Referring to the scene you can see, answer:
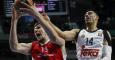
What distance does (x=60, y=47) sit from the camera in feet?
19.3

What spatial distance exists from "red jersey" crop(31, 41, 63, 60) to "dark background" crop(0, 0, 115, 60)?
13.1ft

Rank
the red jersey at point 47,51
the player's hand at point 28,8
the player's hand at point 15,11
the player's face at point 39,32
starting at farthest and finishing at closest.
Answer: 1. the player's face at point 39,32
2. the red jersey at point 47,51
3. the player's hand at point 15,11
4. the player's hand at point 28,8

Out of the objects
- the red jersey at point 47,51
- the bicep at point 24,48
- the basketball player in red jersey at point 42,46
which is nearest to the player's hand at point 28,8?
the basketball player in red jersey at point 42,46

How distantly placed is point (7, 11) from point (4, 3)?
0.71ft

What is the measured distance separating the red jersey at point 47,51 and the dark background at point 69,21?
4008mm

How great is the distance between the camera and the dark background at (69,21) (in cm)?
1021

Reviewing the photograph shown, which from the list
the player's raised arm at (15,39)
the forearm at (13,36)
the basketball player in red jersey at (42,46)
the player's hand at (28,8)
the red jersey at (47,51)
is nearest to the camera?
the player's hand at (28,8)

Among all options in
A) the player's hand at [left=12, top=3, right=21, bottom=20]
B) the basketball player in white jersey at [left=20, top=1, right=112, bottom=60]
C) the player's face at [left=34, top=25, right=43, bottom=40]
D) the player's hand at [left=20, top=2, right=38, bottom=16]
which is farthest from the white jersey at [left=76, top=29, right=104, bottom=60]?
the player's hand at [left=20, top=2, right=38, bottom=16]

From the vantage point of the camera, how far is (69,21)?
1020cm

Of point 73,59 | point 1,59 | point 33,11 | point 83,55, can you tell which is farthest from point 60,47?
point 1,59

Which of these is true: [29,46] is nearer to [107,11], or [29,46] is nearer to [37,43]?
[37,43]

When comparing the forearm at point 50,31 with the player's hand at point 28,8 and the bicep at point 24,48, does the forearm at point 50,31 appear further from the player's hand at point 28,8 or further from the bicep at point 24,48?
the bicep at point 24,48

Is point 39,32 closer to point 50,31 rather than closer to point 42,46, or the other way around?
point 42,46

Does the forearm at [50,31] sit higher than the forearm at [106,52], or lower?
higher
